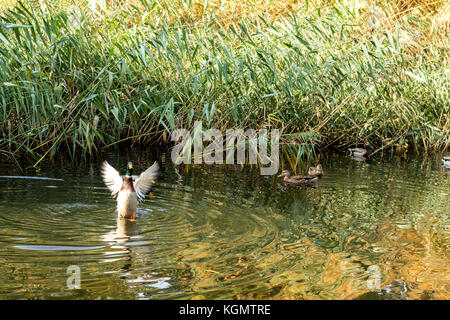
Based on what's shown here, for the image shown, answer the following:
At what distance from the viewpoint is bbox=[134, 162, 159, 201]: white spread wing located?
22.0ft

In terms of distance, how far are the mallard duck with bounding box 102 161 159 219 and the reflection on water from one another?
0.15m

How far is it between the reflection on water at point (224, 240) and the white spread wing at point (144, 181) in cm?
20

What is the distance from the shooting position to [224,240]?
218 inches

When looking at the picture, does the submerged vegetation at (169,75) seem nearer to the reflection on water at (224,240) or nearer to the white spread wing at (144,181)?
the reflection on water at (224,240)

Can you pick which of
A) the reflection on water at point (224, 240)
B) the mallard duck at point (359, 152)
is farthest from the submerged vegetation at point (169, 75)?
the reflection on water at point (224, 240)

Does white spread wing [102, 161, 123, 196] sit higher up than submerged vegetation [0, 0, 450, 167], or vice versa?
submerged vegetation [0, 0, 450, 167]

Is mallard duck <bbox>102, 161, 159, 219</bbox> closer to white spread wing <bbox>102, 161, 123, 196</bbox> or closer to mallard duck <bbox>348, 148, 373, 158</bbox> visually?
white spread wing <bbox>102, 161, 123, 196</bbox>

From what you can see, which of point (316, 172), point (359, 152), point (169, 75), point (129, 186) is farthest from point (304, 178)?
point (129, 186)

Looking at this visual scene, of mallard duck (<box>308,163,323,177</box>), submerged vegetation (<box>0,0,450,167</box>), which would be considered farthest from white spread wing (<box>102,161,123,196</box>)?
mallard duck (<box>308,163,323,177</box>)

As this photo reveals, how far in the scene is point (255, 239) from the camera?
5633 mm

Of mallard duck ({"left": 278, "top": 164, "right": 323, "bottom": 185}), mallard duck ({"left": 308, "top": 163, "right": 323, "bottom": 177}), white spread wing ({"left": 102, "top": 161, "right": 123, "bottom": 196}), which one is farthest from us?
mallard duck ({"left": 308, "top": 163, "right": 323, "bottom": 177})

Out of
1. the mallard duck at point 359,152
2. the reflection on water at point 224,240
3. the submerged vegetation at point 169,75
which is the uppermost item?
the submerged vegetation at point 169,75

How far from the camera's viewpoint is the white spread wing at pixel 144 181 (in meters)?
6.70
